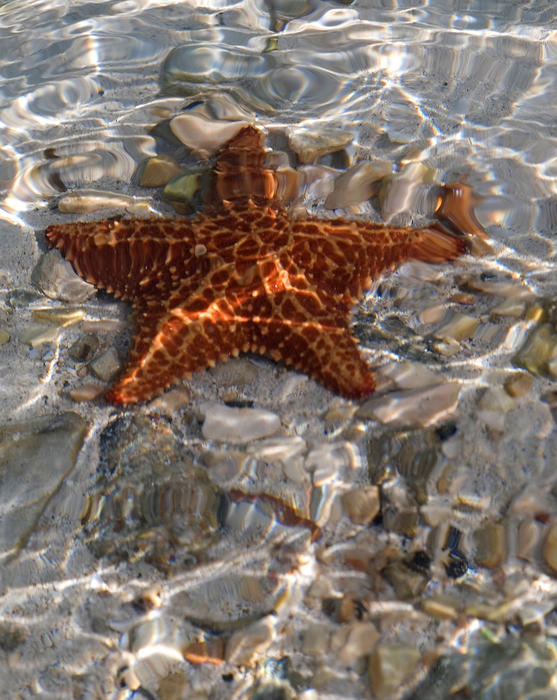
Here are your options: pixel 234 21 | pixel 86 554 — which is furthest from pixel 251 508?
pixel 234 21

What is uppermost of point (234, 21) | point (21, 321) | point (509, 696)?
point (234, 21)

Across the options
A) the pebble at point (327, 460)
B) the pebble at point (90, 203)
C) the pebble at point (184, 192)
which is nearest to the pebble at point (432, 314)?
the pebble at point (327, 460)

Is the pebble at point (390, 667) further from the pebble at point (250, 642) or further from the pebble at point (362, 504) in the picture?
the pebble at point (362, 504)

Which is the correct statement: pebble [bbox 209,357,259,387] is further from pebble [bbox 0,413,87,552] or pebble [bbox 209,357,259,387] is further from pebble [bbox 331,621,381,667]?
pebble [bbox 331,621,381,667]

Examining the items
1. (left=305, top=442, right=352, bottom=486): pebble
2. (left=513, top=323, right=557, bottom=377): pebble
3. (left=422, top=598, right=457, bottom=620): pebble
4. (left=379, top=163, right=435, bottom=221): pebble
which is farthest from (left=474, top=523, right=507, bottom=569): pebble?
(left=379, top=163, right=435, bottom=221): pebble

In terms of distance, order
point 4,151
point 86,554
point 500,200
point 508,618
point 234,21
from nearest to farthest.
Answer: point 508,618 → point 86,554 → point 500,200 → point 4,151 → point 234,21

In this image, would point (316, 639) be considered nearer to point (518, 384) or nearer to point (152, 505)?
point (152, 505)

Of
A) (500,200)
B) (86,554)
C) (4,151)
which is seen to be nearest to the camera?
(86,554)

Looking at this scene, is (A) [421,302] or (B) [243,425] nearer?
(B) [243,425]

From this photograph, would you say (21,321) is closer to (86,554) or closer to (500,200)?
(86,554)
